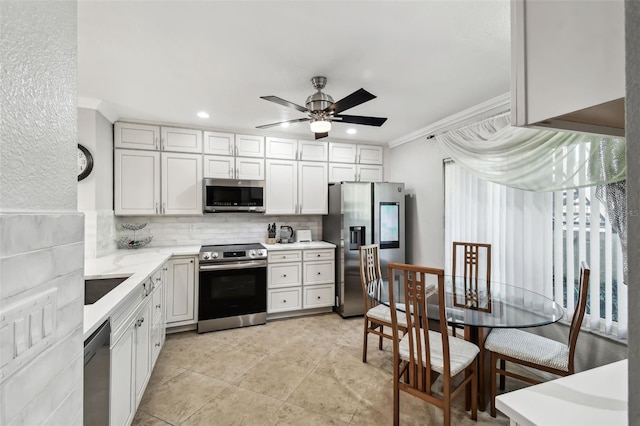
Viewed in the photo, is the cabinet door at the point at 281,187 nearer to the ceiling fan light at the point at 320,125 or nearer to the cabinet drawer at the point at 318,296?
the cabinet drawer at the point at 318,296

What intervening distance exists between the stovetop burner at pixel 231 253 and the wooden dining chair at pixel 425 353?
2083mm

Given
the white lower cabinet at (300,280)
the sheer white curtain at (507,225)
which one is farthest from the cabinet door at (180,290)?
the sheer white curtain at (507,225)

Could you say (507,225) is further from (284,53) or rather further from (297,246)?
(284,53)

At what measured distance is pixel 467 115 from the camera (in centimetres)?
318

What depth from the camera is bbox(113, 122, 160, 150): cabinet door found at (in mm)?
3396

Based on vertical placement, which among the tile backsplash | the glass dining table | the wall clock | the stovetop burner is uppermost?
the wall clock

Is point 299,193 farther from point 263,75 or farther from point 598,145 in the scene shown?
point 598,145

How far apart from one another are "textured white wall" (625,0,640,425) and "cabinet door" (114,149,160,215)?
156 inches

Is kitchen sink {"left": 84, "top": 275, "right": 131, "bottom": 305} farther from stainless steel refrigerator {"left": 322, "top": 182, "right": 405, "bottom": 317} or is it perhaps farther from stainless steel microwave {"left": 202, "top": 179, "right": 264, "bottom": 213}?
stainless steel refrigerator {"left": 322, "top": 182, "right": 405, "bottom": 317}

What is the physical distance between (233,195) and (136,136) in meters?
1.29

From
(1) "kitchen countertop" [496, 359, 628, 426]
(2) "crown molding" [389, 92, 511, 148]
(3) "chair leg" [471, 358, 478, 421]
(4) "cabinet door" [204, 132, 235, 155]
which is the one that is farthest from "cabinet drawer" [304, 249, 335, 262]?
(1) "kitchen countertop" [496, 359, 628, 426]

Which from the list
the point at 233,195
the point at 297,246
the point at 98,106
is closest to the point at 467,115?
the point at 297,246

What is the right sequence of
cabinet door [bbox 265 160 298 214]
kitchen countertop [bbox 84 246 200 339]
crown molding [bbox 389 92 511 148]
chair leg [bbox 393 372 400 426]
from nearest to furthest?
kitchen countertop [bbox 84 246 200 339] < chair leg [bbox 393 372 400 426] < crown molding [bbox 389 92 511 148] < cabinet door [bbox 265 160 298 214]

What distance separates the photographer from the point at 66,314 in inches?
29.3
